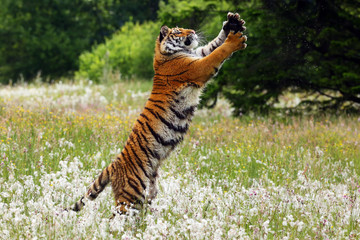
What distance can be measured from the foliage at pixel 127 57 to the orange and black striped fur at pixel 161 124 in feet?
55.7

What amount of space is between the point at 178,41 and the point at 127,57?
20783 mm

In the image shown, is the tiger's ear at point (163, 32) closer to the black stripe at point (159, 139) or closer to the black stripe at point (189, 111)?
the black stripe at point (189, 111)

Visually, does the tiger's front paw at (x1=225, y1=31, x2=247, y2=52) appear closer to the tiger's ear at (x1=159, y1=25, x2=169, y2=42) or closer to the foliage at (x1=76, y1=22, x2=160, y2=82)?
the tiger's ear at (x1=159, y1=25, x2=169, y2=42)

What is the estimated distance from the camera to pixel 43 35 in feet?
112

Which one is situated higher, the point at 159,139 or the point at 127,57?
the point at 159,139

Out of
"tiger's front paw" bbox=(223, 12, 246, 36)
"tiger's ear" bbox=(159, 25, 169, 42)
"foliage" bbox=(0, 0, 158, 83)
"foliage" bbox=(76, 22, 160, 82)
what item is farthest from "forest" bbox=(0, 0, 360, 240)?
"foliage" bbox=(0, 0, 158, 83)

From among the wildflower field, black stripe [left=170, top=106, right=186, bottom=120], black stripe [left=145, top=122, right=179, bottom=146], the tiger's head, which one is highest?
the tiger's head

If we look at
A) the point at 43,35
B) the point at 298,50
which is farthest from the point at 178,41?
the point at 43,35

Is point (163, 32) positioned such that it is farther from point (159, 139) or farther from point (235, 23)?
point (159, 139)

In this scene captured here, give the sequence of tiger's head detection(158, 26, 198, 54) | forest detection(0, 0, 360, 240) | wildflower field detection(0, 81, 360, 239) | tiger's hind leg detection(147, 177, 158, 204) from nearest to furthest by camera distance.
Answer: wildflower field detection(0, 81, 360, 239), forest detection(0, 0, 360, 240), tiger's hind leg detection(147, 177, 158, 204), tiger's head detection(158, 26, 198, 54)

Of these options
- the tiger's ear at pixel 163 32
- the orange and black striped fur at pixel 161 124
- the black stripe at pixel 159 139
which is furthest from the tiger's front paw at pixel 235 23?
the black stripe at pixel 159 139

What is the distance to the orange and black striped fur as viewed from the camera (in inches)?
169

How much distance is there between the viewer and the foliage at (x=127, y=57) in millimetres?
23016

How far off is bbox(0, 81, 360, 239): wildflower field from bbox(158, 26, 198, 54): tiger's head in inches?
A: 62.7
